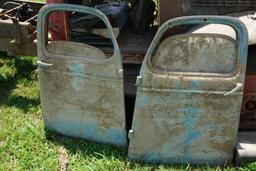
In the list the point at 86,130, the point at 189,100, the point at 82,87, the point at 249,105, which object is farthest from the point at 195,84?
the point at 86,130

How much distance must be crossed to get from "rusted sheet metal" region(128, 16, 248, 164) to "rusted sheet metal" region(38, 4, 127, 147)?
9.2 inches

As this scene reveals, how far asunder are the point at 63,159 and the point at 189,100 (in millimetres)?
1312

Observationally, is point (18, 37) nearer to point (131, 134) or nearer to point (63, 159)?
point (63, 159)

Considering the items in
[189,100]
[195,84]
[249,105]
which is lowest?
[249,105]

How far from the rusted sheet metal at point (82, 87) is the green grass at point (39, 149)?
0.50 feet

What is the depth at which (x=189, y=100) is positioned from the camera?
3.87m

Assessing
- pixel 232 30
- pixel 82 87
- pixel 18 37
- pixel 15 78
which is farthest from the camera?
pixel 15 78

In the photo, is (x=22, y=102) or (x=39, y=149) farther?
(x=22, y=102)

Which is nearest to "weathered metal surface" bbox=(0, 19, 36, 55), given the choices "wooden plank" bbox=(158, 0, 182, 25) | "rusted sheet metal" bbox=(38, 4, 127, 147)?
"rusted sheet metal" bbox=(38, 4, 127, 147)

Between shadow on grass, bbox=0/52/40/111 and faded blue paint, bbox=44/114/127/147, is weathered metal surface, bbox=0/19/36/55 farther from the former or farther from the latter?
faded blue paint, bbox=44/114/127/147

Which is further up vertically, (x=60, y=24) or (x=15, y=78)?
(x=60, y=24)

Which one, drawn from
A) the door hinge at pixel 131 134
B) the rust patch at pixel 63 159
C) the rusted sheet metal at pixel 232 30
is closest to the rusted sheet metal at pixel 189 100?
the door hinge at pixel 131 134

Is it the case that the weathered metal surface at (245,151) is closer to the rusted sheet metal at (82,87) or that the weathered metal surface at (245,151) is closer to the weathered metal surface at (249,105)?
the weathered metal surface at (249,105)

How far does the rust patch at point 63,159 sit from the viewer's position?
4141 millimetres
